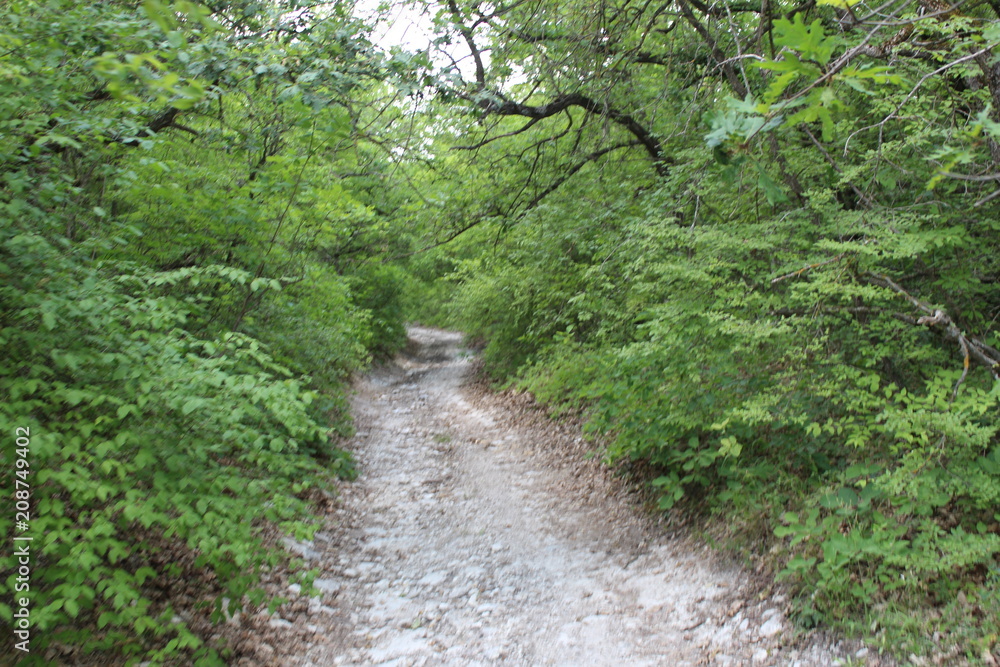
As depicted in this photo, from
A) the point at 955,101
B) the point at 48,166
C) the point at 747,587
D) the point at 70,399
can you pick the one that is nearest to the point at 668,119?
the point at 955,101

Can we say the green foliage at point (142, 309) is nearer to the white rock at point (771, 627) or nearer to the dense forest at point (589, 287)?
the dense forest at point (589, 287)

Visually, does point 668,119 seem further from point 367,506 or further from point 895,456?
point 367,506

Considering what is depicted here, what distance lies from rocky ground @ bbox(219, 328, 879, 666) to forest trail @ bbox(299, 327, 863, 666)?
14mm

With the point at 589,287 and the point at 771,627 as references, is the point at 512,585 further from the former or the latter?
the point at 589,287

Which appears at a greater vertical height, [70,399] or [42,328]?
[42,328]

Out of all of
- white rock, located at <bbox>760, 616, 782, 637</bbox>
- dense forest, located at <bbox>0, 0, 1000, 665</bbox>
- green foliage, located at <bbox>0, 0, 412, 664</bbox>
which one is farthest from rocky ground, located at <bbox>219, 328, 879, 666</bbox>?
green foliage, located at <bbox>0, 0, 412, 664</bbox>

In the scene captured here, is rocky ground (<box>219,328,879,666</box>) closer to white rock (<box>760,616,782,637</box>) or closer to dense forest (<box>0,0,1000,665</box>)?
white rock (<box>760,616,782,637</box>)

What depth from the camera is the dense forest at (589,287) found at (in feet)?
9.21

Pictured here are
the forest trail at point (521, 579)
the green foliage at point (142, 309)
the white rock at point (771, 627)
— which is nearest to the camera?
the green foliage at point (142, 309)

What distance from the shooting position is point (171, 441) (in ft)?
10.3

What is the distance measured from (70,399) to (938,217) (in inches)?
199

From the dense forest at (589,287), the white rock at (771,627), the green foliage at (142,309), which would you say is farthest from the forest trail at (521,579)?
the green foliage at (142,309)

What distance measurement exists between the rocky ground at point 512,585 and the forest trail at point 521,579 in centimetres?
1

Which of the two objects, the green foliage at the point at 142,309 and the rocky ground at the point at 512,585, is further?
the rocky ground at the point at 512,585
